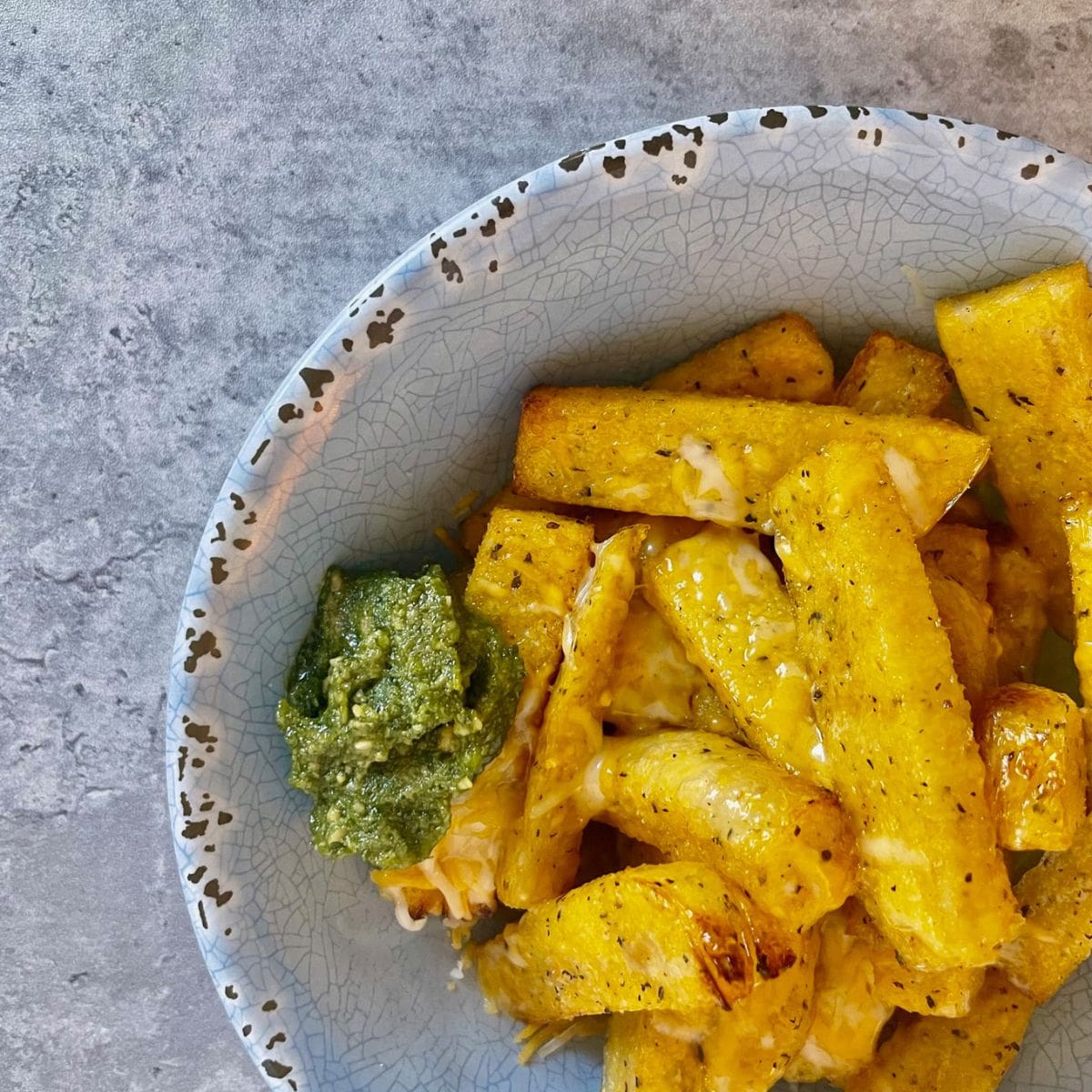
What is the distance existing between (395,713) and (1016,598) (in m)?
0.80

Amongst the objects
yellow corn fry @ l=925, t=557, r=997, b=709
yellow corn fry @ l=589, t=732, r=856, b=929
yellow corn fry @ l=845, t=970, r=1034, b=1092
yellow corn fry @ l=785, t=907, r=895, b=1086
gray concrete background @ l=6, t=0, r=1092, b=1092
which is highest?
gray concrete background @ l=6, t=0, r=1092, b=1092

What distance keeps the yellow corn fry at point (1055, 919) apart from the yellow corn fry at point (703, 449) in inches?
17.9

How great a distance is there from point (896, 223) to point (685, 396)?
338mm

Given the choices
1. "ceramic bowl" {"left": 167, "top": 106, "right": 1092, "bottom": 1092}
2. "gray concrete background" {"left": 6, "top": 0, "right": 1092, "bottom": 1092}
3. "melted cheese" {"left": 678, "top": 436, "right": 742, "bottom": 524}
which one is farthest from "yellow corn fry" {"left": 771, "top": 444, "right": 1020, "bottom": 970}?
"gray concrete background" {"left": 6, "top": 0, "right": 1092, "bottom": 1092}

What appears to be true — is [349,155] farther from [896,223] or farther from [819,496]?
[819,496]

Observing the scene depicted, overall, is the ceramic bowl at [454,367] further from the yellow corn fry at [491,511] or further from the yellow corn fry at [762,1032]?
the yellow corn fry at [762,1032]

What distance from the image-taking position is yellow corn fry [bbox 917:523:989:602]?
1356 millimetres

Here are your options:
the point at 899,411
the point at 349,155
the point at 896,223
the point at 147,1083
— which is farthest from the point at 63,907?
the point at 896,223

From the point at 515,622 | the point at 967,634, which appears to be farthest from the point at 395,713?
the point at 967,634

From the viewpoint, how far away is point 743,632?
125 cm

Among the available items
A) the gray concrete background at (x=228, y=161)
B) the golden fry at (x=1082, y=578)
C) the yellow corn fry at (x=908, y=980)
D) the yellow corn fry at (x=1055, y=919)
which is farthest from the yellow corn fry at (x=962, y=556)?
the gray concrete background at (x=228, y=161)

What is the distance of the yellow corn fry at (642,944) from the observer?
1.09 metres

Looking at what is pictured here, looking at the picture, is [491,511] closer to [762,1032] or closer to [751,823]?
[751,823]

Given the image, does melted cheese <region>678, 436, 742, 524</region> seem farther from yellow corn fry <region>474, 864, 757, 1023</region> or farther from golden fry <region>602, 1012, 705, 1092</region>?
golden fry <region>602, 1012, 705, 1092</region>
